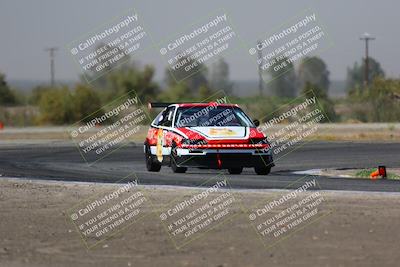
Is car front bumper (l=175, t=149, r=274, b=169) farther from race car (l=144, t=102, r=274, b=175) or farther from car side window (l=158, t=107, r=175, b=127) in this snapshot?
car side window (l=158, t=107, r=175, b=127)

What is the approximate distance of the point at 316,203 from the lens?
687 inches

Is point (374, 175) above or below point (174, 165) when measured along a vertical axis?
below

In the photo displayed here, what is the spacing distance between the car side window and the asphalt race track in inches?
44.2

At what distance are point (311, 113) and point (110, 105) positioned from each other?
12.1 meters

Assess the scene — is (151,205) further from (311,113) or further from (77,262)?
(311,113)

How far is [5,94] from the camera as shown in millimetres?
88062

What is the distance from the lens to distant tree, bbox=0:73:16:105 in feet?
289

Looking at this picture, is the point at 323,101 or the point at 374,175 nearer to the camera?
the point at 374,175

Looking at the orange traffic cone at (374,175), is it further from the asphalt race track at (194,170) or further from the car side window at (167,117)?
the car side window at (167,117)

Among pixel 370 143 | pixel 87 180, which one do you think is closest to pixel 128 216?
pixel 87 180

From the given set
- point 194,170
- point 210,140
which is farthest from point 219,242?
point 194,170

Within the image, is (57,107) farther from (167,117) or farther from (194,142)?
(194,142)

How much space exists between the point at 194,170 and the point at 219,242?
43.1 feet

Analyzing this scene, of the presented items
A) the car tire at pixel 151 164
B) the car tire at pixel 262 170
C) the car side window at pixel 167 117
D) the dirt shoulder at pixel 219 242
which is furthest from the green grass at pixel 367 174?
the dirt shoulder at pixel 219 242
